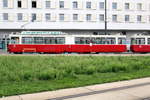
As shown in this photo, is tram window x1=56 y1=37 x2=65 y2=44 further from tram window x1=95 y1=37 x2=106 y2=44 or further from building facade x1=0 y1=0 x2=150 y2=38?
building facade x1=0 y1=0 x2=150 y2=38

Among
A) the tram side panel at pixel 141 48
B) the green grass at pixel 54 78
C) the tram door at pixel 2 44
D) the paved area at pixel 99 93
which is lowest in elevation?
the paved area at pixel 99 93

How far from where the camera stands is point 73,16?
52.8 m

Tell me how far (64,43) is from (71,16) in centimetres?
1910

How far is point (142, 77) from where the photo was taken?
1228 centimetres

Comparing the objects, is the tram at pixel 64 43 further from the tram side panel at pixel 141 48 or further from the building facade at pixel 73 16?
the building facade at pixel 73 16

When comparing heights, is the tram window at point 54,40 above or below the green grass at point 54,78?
above

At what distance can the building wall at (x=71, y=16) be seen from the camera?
5075cm

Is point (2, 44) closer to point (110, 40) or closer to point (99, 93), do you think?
point (110, 40)

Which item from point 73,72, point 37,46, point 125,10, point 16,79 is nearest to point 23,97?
point 16,79

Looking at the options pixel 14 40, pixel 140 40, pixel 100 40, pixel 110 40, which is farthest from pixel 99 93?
pixel 140 40

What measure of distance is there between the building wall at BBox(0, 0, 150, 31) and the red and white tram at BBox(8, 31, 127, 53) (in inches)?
660

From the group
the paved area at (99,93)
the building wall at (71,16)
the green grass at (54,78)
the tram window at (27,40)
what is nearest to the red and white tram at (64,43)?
the tram window at (27,40)

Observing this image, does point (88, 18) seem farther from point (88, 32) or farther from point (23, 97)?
point (23, 97)

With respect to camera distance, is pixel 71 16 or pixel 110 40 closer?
pixel 110 40
